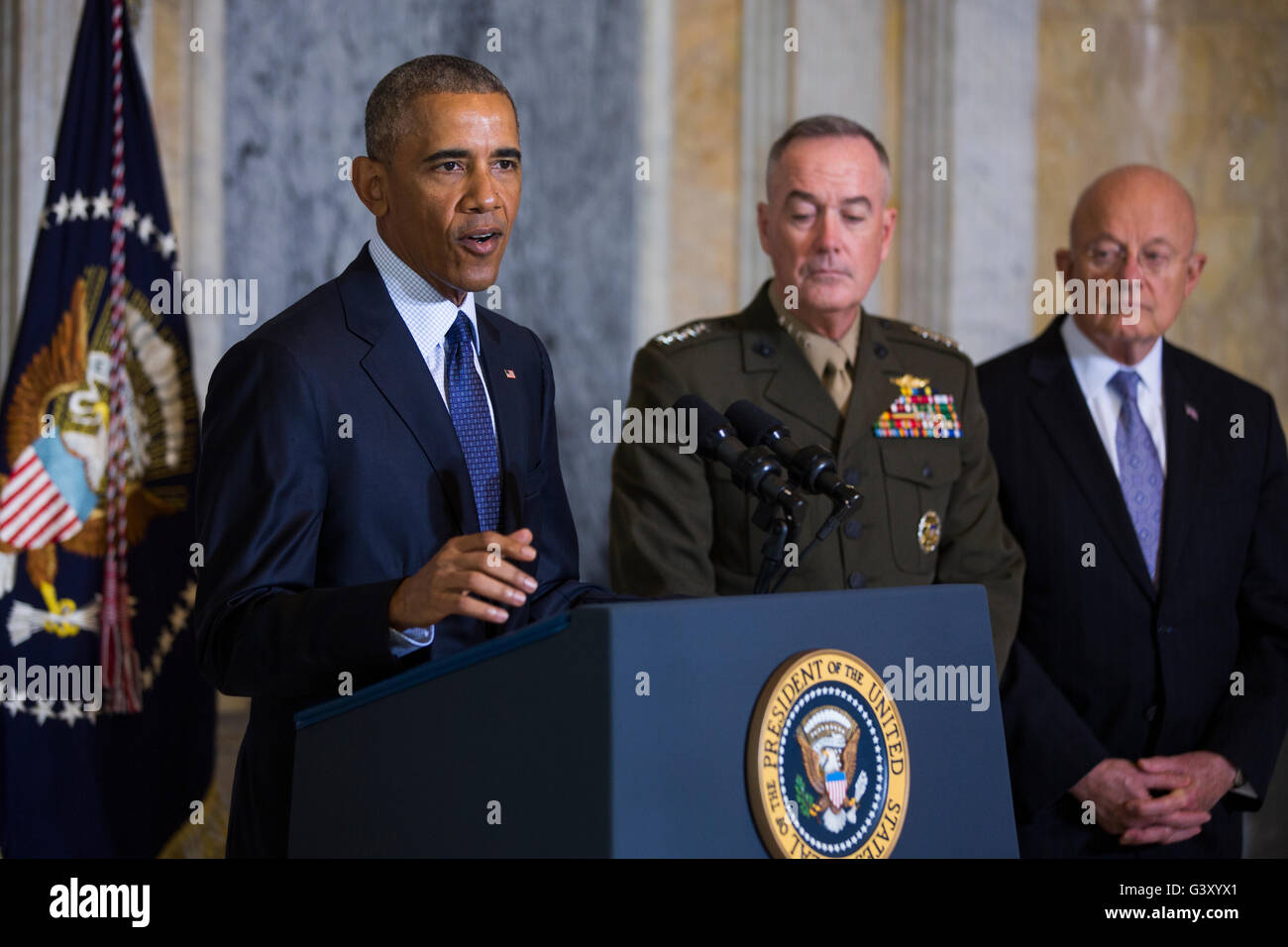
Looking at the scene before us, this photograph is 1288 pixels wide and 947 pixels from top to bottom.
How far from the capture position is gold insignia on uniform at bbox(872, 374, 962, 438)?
9.23ft

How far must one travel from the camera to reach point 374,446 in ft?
5.88

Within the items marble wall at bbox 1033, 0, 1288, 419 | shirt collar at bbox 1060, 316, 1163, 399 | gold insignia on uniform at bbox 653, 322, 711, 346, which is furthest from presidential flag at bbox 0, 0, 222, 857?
marble wall at bbox 1033, 0, 1288, 419

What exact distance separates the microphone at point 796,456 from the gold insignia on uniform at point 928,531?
100cm

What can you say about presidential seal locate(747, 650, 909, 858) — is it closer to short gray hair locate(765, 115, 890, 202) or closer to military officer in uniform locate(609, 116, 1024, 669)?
military officer in uniform locate(609, 116, 1024, 669)

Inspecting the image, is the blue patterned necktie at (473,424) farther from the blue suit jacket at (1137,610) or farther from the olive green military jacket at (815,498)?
the blue suit jacket at (1137,610)

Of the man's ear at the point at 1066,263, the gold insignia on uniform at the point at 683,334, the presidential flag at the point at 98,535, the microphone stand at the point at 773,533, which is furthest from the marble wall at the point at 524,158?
the microphone stand at the point at 773,533

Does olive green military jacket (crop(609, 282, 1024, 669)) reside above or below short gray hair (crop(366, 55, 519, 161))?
below

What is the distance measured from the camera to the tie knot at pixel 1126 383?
311 cm

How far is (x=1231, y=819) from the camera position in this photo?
3049 millimetres

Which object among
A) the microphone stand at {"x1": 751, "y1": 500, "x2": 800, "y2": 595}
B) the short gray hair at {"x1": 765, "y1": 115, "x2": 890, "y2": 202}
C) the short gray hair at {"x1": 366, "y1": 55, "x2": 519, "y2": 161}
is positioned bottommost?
the microphone stand at {"x1": 751, "y1": 500, "x2": 800, "y2": 595}

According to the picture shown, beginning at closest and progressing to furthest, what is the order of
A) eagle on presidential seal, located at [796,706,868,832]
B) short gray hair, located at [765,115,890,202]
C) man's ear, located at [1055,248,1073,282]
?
eagle on presidential seal, located at [796,706,868,832], short gray hair, located at [765,115,890,202], man's ear, located at [1055,248,1073,282]

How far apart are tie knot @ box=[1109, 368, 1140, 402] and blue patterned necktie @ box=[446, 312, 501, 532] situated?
1.72 meters

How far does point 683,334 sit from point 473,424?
106 centimetres
